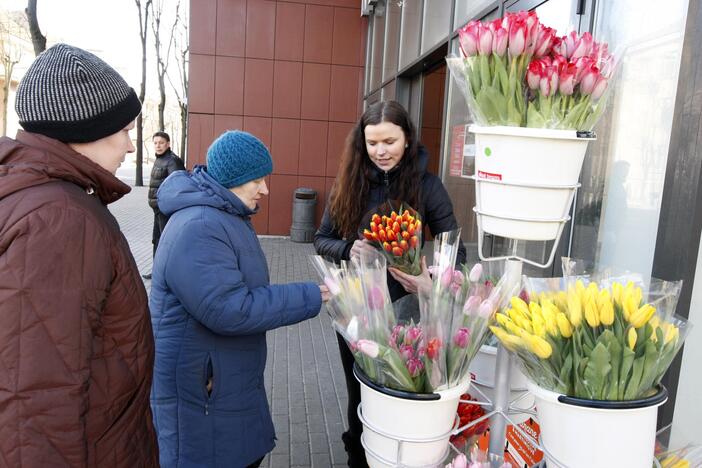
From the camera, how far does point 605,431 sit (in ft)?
3.36

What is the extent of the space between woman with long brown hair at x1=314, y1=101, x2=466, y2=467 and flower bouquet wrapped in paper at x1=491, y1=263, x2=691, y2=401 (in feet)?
4.07

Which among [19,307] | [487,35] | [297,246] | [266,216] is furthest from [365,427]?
[266,216]

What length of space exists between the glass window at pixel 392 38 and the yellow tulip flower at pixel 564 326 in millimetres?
7568

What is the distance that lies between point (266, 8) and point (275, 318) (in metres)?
9.97

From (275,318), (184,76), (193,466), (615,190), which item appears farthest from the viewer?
(184,76)

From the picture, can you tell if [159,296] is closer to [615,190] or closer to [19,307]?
[19,307]

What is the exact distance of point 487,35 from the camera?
1.20m

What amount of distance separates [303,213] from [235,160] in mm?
8760

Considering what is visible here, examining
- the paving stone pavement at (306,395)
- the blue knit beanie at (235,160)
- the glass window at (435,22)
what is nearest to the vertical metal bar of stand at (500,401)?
the blue knit beanie at (235,160)

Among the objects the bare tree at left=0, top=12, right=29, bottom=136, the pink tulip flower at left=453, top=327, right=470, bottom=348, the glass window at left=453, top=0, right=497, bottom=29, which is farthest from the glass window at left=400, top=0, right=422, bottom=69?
the bare tree at left=0, top=12, right=29, bottom=136

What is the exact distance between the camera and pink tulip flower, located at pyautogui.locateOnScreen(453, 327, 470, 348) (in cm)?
121

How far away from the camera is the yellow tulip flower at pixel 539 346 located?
3.40 feet

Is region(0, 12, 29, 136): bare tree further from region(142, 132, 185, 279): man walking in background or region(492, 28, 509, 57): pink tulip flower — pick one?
region(492, 28, 509, 57): pink tulip flower

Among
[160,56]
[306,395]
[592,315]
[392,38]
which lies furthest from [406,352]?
[160,56]
